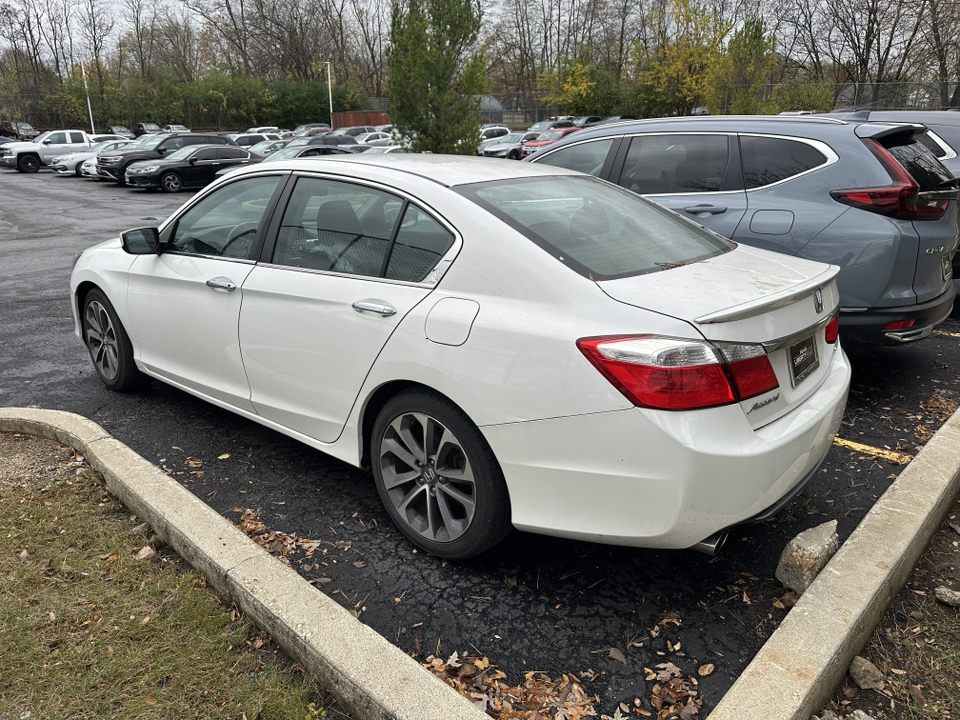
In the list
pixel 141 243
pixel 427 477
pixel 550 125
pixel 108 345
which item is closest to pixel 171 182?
pixel 550 125

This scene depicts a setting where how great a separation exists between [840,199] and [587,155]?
6.78ft

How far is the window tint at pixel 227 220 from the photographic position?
3.93 meters

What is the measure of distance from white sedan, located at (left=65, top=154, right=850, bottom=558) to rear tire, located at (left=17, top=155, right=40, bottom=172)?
36823 millimetres

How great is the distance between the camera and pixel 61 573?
3.04 m

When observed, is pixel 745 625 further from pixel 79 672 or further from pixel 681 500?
pixel 79 672

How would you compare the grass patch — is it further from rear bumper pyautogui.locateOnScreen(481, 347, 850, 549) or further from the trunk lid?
the trunk lid

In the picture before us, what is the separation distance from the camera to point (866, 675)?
2.47 metres

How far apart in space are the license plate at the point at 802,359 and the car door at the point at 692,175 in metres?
2.27

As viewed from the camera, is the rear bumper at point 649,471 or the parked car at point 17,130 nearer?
the rear bumper at point 649,471

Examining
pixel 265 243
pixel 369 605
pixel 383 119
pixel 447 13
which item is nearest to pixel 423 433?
pixel 369 605

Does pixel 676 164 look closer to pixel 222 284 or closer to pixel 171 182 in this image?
pixel 222 284

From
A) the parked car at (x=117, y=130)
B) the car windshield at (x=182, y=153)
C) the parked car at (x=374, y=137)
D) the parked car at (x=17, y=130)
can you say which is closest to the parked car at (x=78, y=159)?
the car windshield at (x=182, y=153)

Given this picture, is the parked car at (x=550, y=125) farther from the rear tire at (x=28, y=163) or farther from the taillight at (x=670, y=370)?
the taillight at (x=670, y=370)

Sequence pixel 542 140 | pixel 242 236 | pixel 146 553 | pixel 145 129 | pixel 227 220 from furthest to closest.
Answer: pixel 145 129 < pixel 542 140 < pixel 227 220 < pixel 242 236 < pixel 146 553
